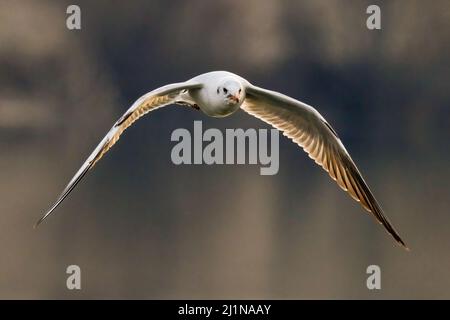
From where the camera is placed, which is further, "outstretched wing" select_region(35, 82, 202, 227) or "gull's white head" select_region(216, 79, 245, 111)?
"gull's white head" select_region(216, 79, 245, 111)

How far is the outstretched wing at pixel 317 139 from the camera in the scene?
4.70m

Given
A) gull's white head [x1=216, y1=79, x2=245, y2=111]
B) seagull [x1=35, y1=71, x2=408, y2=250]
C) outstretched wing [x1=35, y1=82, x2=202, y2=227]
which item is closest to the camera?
outstretched wing [x1=35, y1=82, x2=202, y2=227]

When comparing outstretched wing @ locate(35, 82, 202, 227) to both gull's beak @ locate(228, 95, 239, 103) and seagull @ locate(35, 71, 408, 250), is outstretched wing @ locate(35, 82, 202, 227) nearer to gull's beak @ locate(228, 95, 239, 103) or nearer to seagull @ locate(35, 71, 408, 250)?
seagull @ locate(35, 71, 408, 250)

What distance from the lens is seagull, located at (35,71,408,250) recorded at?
13.5 ft

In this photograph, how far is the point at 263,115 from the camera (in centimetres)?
479

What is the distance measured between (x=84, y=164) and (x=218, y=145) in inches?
72.6

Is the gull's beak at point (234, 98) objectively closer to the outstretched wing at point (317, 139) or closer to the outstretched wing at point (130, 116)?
the outstretched wing at point (130, 116)

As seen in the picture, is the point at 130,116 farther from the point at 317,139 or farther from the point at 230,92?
the point at 317,139

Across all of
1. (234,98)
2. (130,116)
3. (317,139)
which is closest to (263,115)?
(317,139)

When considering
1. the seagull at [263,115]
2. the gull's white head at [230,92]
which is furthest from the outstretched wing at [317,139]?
the gull's white head at [230,92]

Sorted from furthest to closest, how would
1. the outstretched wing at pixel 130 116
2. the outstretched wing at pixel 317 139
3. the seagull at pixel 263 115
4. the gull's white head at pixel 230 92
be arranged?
the outstretched wing at pixel 317 139 < the gull's white head at pixel 230 92 < the seagull at pixel 263 115 < the outstretched wing at pixel 130 116

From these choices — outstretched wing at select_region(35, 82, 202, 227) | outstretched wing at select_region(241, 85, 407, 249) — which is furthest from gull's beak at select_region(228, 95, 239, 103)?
outstretched wing at select_region(241, 85, 407, 249)

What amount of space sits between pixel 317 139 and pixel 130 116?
116 cm

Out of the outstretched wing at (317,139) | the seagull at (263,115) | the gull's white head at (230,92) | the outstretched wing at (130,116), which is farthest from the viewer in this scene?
the outstretched wing at (317,139)
